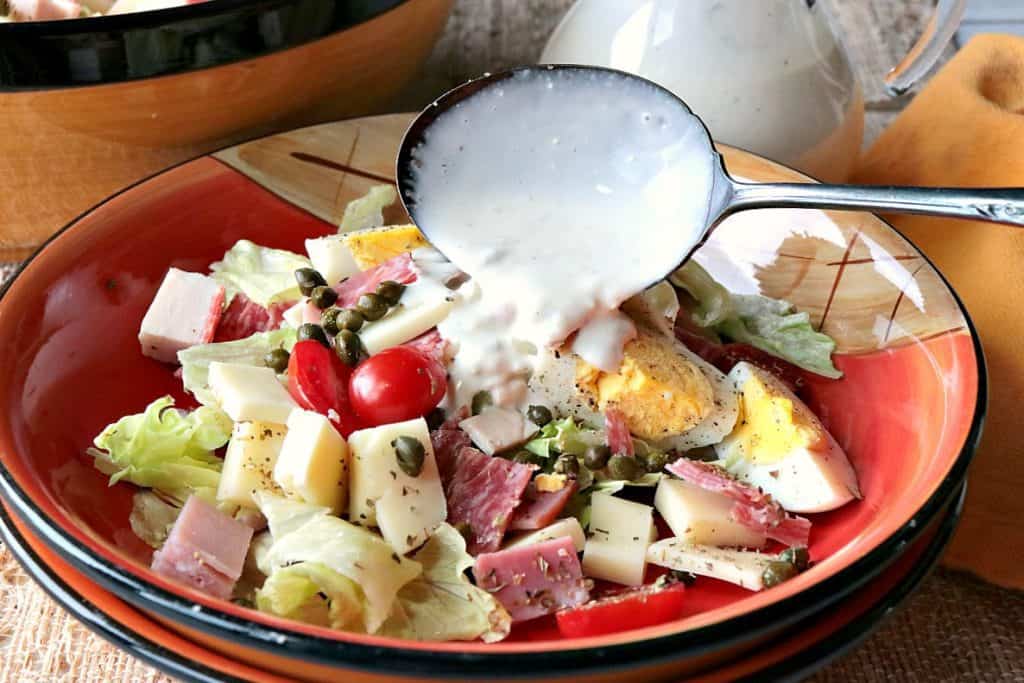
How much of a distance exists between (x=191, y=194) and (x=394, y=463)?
128 centimetres

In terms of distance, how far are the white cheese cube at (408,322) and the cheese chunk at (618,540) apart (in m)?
0.65

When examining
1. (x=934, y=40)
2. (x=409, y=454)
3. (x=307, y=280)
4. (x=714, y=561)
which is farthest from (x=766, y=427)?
(x=934, y=40)

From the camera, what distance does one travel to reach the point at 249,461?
2561 mm

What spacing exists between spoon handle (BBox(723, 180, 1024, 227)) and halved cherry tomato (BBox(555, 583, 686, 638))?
0.97m

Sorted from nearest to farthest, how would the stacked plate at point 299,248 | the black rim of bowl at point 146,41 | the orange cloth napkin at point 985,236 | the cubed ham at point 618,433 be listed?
the stacked plate at point 299,248 → the cubed ham at point 618,433 → the orange cloth napkin at point 985,236 → the black rim of bowl at point 146,41

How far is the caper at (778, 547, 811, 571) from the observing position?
7.71 feet

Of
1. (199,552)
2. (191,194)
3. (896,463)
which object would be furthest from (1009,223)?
(191,194)

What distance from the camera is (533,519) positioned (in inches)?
99.7

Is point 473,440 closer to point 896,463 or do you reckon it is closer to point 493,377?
point 493,377

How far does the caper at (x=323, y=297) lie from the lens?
2.97 metres

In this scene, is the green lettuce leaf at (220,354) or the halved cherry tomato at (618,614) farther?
the green lettuce leaf at (220,354)

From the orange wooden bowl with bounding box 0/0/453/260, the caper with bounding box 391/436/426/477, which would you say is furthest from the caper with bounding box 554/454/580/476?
the orange wooden bowl with bounding box 0/0/453/260

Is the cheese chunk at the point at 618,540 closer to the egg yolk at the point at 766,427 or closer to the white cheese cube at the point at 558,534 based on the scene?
the white cheese cube at the point at 558,534

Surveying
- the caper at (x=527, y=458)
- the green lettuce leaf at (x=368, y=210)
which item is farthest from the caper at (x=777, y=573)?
the green lettuce leaf at (x=368, y=210)
